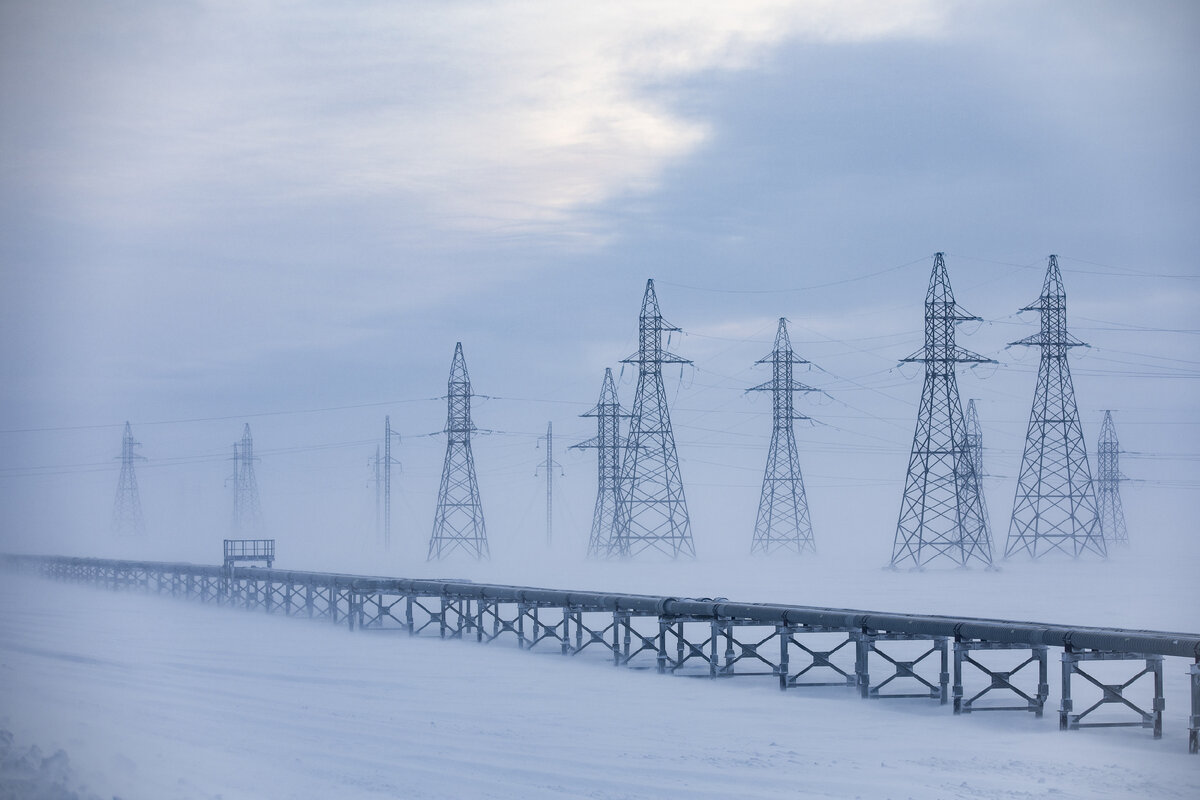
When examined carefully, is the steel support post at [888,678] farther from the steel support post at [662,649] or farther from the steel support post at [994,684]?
the steel support post at [662,649]

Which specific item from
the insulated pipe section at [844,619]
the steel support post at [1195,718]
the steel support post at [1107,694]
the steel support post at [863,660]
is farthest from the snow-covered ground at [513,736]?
the insulated pipe section at [844,619]

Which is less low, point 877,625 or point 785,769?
point 877,625

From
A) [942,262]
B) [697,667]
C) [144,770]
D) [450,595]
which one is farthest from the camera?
[942,262]

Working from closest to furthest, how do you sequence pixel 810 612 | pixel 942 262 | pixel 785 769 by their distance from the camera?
pixel 785 769 → pixel 810 612 → pixel 942 262

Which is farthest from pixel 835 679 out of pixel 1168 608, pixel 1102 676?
pixel 1168 608

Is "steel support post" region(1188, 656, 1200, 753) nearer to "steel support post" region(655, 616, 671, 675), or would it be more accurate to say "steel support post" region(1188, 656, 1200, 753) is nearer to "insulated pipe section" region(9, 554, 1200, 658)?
"insulated pipe section" region(9, 554, 1200, 658)

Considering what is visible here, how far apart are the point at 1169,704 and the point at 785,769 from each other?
1010cm

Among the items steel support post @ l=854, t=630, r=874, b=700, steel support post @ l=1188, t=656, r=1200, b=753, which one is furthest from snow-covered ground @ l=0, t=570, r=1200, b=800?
steel support post @ l=854, t=630, r=874, b=700

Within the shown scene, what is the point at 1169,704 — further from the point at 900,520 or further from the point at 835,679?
the point at 900,520

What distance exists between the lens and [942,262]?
65062 mm

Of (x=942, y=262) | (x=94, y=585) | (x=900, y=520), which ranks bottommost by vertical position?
(x=94, y=585)

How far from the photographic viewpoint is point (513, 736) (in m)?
22.6

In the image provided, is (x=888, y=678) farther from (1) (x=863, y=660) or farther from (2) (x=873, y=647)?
(2) (x=873, y=647)

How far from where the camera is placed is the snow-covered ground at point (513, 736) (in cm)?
1811
